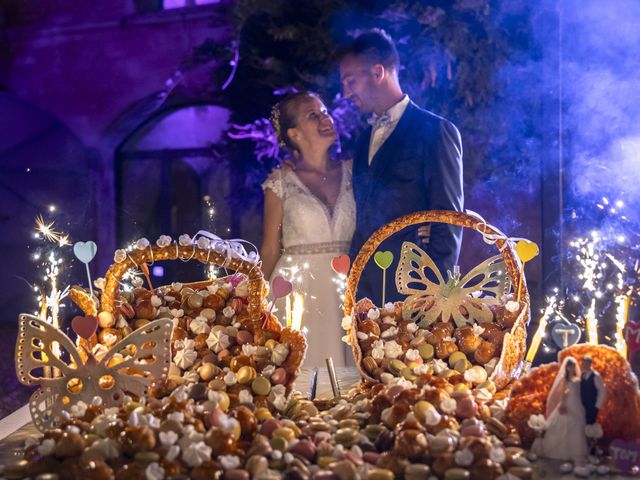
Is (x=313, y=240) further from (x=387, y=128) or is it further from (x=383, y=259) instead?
(x=383, y=259)

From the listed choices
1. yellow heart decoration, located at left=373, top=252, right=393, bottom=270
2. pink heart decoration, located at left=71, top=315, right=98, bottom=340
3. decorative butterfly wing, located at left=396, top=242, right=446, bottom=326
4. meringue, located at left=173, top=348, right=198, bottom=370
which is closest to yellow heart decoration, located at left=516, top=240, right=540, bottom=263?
decorative butterfly wing, located at left=396, top=242, right=446, bottom=326

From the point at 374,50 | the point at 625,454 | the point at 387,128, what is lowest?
the point at 625,454

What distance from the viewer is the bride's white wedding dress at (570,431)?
1.38 metres

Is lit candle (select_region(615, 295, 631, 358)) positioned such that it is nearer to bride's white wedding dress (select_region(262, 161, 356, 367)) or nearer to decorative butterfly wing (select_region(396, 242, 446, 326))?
decorative butterfly wing (select_region(396, 242, 446, 326))

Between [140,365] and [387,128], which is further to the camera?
[387,128]

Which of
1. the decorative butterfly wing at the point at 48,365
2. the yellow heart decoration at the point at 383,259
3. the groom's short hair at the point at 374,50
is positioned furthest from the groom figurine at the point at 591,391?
the groom's short hair at the point at 374,50

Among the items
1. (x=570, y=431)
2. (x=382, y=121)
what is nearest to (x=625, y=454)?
(x=570, y=431)

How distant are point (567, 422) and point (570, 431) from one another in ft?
0.05

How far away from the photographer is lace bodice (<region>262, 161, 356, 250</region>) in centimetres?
338

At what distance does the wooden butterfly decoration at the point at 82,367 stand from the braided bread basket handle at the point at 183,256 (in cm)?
26

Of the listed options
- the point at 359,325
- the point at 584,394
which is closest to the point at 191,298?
the point at 359,325

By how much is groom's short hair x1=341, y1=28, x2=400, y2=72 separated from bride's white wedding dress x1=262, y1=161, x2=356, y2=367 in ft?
2.06

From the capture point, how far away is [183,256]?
1.88 metres

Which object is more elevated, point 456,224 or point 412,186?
point 412,186
